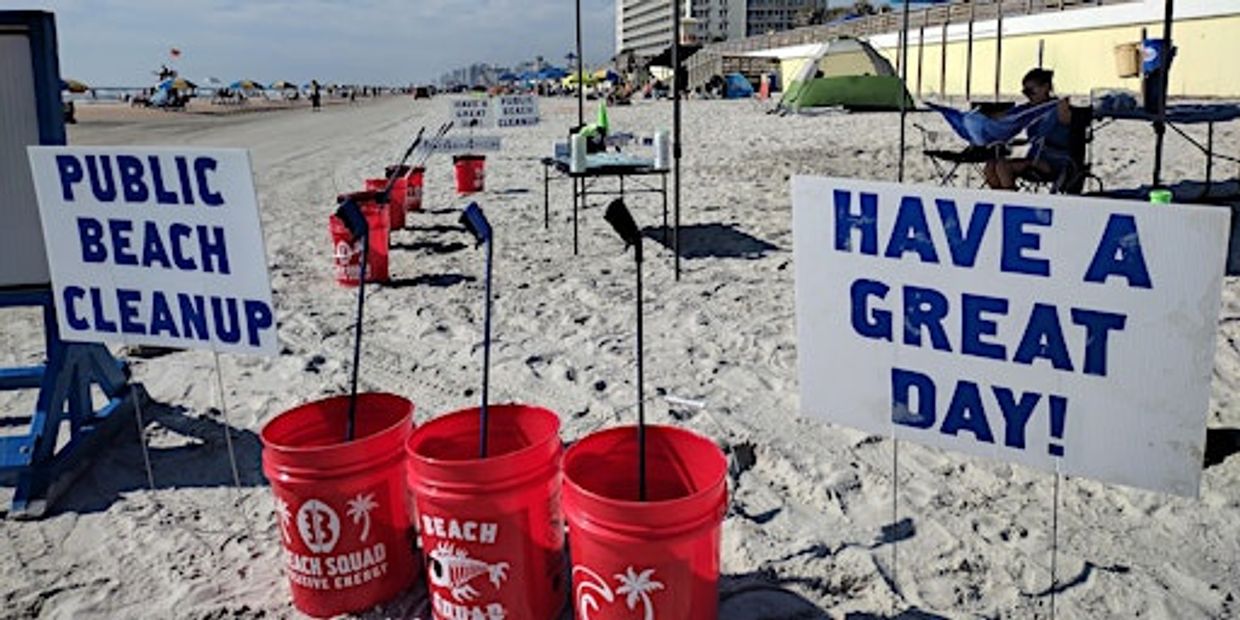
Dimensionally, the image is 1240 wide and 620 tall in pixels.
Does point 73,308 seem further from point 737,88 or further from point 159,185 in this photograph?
point 737,88

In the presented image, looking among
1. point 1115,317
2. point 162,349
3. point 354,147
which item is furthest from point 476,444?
point 354,147

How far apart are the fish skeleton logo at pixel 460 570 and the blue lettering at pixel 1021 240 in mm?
1607

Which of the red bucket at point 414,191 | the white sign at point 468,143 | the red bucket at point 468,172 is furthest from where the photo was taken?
the red bucket at point 468,172

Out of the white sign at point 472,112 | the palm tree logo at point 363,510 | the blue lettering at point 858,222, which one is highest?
the white sign at point 472,112

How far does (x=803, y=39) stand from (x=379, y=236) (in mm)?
51382

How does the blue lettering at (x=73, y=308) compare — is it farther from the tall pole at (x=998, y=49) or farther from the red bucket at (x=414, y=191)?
the tall pole at (x=998, y=49)

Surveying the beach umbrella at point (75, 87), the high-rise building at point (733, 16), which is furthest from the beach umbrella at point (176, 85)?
the high-rise building at point (733, 16)

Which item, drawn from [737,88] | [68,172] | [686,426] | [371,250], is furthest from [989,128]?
[737,88]

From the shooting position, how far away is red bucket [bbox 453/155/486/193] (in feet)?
37.4

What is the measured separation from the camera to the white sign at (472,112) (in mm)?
11625

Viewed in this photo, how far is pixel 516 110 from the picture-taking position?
500 inches

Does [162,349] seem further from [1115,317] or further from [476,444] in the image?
[1115,317]

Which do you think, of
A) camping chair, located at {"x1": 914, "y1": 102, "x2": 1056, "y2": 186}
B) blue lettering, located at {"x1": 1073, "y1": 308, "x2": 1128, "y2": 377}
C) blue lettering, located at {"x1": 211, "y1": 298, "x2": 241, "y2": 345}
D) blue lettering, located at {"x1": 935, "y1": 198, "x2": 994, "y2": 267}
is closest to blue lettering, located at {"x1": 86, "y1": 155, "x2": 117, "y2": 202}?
blue lettering, located at {"x1": 211, "y1": 298, "x2": 241, "y2": 345}

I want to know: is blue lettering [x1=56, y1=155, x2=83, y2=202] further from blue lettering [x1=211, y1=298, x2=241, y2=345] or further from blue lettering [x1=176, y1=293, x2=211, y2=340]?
blue lettering [x1=211, y1=298, x2=241, y2=345]
